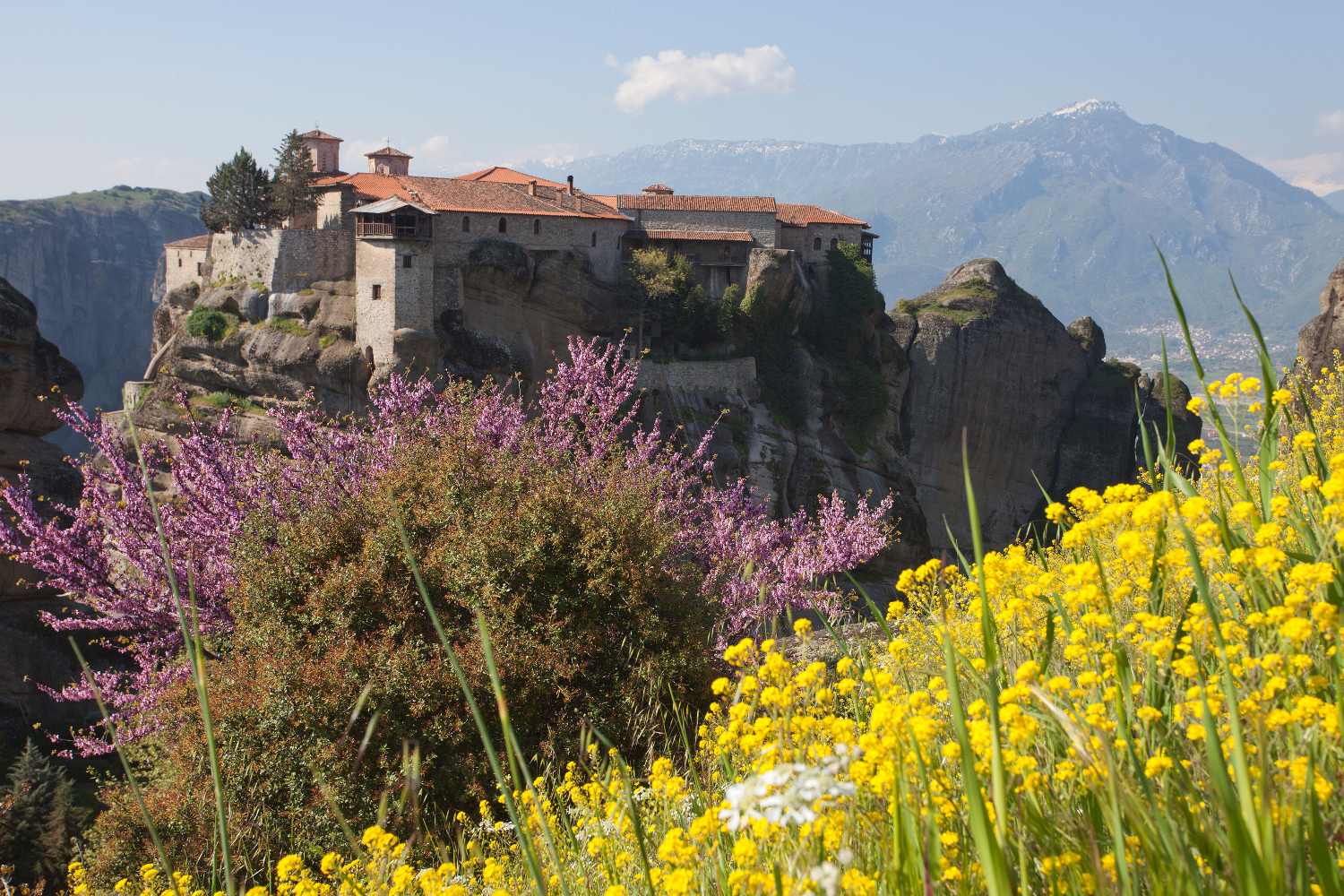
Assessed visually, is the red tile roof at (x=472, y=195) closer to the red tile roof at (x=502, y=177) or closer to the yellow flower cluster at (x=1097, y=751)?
the red tile roof at (x=502, y=177)

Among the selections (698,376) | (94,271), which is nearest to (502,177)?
(698,376)

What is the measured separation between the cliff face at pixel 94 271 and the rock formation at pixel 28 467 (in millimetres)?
124410

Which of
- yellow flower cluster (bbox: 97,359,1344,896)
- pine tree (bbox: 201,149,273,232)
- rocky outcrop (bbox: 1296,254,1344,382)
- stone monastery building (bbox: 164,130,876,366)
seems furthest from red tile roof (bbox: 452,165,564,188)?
yellow flower cluster (bbox: 97,359,1344,896)

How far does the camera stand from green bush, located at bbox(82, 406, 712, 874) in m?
7.88

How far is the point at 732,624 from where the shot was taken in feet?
38.2

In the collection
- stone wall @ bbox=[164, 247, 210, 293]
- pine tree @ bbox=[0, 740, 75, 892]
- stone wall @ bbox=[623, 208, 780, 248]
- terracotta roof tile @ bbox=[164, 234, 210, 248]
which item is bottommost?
pine tree @ bbox=[0, 740, 75, 892]

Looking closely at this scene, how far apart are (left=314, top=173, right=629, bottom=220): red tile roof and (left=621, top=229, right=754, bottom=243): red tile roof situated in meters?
1.43

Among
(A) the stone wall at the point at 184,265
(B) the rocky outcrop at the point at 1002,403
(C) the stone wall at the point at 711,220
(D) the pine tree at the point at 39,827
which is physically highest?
(C) the stone wall at the point at 711,220

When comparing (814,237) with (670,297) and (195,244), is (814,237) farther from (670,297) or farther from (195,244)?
(195,244)

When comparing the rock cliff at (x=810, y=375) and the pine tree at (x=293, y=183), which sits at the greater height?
the pine tree at (x=293, y=183)

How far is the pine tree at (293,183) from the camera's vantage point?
41062 mm

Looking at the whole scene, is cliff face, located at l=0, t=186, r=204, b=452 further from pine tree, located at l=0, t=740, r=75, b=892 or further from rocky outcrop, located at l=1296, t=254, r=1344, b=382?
rocky outcrop, located at l=1296, t=254, r=1344, b=382

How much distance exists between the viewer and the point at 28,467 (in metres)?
25.5

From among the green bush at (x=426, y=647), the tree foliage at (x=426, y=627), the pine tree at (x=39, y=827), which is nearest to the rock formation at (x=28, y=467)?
the pine tree at (x=39, y=827)
